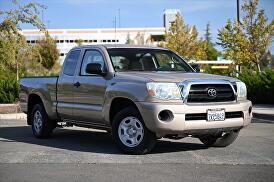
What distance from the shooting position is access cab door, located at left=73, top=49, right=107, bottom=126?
28.3 feet

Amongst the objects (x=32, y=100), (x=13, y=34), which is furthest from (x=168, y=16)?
(x=32, y=100)

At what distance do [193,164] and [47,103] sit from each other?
4.03 m

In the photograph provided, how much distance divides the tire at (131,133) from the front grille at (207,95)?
0.84m

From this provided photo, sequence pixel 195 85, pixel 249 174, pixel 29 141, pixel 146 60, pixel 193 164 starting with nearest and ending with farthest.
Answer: pixel 249 174 → pixel 193 164 → pixel 195 85 → pixel 146 60 → pixel 29 141

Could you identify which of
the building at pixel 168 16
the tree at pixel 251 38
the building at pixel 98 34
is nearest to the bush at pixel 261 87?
the tree at pixel 251 38

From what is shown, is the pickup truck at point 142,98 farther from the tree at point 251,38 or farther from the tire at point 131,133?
the tree at point 251,38

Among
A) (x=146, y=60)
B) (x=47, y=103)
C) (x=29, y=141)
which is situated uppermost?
(x=146, y=60)

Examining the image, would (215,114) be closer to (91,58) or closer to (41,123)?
(91,58)

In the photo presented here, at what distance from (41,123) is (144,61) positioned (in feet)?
8.96

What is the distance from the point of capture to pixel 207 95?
7824 mm

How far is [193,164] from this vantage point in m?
7.22

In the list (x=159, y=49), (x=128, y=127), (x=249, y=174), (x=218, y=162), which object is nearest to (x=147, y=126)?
(x=128, y=127)

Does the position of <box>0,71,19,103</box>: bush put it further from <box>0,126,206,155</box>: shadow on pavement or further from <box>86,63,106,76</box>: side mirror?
<box>86,63,106,76</box>: side mirror

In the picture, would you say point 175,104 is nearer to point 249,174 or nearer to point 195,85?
point 195,85
